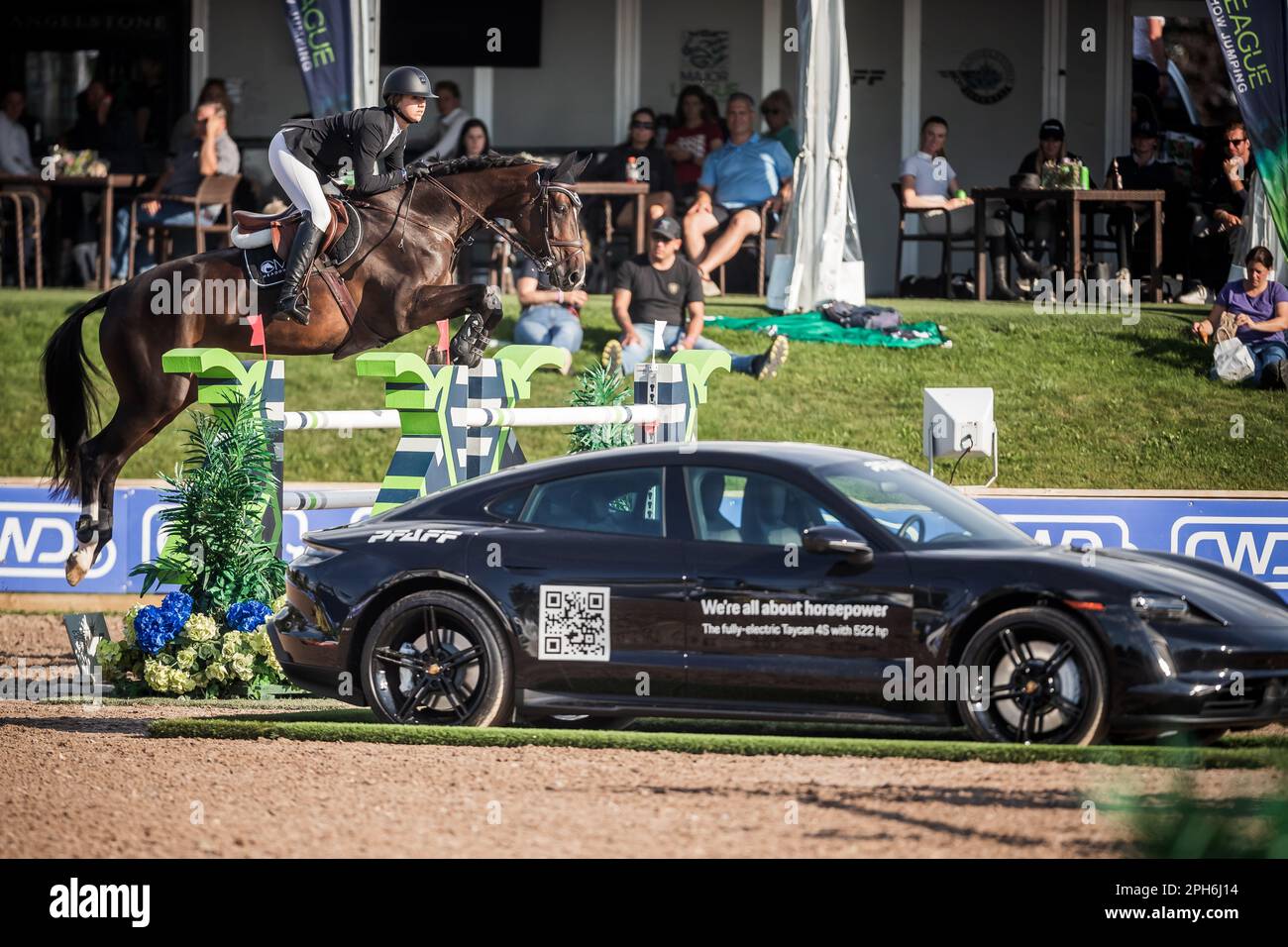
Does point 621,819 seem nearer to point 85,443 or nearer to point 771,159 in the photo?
point 85,443

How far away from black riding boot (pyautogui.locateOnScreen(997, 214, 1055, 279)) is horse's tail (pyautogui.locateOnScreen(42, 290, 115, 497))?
30.2ft

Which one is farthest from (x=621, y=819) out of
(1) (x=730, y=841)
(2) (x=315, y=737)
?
(2) (x=315, y=737)

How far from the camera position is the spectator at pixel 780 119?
18.8 metres

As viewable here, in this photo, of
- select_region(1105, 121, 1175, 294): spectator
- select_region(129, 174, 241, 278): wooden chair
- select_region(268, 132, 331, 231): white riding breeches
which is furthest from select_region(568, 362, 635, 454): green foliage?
select_region(1105, 121, 1175, 294): spectator

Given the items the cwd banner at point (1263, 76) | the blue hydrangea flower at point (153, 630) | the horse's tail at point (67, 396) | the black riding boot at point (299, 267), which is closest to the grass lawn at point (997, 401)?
the cwd banner at point (1263, 76)

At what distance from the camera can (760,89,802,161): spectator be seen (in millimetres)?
18750

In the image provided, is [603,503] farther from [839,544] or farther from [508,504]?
[839,544]

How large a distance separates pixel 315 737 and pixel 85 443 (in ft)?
17.5

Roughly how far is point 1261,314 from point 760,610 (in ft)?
31.8

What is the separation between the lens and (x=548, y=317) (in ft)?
53.8

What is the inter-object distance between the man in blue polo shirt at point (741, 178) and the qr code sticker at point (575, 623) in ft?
34.3

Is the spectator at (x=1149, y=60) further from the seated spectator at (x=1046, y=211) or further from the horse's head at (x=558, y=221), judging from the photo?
the horse's head at (x=558, y=221)

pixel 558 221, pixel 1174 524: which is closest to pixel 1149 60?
pixel 1174 524
